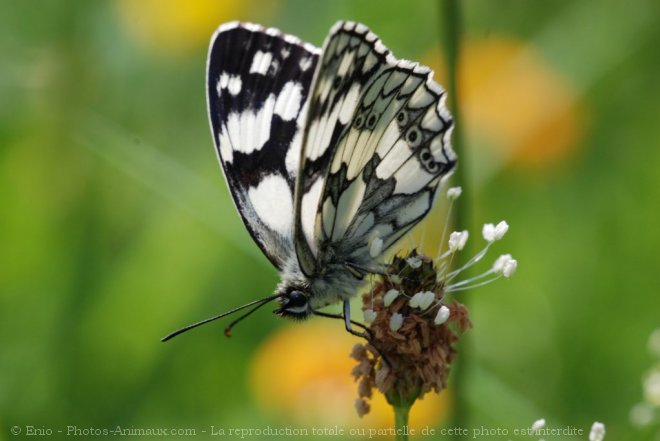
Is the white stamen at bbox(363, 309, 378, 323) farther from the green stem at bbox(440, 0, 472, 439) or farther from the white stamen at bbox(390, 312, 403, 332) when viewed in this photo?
the green stem at bbox(440, 0, 472, 439)

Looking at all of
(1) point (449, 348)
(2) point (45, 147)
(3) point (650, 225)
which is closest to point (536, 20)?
(3) point (650, 225)

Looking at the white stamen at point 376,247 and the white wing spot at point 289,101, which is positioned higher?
the white wing spot at point 289,101

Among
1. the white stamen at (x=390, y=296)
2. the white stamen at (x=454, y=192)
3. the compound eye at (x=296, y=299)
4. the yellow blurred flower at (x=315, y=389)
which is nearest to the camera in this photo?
the white stamen at (x=390, y=296)

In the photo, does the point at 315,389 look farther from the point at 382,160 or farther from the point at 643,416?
the point at 643,416

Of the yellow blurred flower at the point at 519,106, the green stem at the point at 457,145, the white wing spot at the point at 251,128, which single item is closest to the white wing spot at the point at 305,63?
the white wing spot at the point at 251,128

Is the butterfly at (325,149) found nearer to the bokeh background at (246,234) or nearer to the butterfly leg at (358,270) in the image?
the butterfly leg at (358,270)

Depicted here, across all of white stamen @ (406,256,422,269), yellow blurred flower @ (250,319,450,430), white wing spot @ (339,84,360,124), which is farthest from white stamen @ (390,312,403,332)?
yellow blurred flower @ (250,319,450,430)
